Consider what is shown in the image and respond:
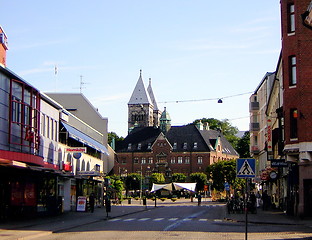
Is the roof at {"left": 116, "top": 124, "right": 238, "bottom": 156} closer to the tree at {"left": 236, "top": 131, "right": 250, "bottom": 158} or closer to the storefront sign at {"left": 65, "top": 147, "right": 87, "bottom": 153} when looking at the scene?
the tree at {"left": 236, "top": 131, "right": 250, "bottom": 158}

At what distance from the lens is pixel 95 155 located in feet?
220

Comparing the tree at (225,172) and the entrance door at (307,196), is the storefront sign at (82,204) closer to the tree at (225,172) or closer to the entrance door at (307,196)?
the entrance door at (307,196)

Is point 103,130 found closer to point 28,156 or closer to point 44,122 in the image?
point 44,122

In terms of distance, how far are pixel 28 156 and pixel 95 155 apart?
32.2m

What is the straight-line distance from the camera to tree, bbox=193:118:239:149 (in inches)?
6841

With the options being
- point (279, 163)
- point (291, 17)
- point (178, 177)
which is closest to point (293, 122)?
point (279, 163)

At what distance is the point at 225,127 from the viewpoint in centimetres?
17850

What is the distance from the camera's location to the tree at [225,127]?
174 meters

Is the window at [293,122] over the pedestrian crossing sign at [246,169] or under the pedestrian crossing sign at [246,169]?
over

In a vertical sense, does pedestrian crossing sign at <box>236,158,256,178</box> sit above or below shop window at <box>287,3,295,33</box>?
below

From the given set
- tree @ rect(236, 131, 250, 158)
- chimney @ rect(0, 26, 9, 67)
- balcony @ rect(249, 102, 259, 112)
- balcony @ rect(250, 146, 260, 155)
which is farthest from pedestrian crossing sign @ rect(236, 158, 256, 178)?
tree @ rect(236, 131, 250, 158)

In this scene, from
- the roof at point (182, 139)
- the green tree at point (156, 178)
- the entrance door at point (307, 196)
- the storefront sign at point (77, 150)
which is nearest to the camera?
the entrance door at point (307, 196)

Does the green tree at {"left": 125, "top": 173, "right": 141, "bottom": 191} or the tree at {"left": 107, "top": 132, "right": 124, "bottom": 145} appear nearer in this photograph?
the green tree at {"left": 125, "top": 173, "right": 141, "bottom": 191}

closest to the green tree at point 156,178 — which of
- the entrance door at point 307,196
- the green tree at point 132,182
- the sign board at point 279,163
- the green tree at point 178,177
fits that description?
the green tree at point 132,182
